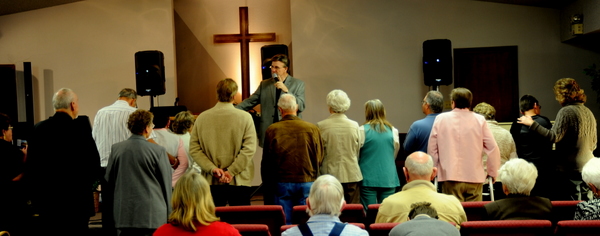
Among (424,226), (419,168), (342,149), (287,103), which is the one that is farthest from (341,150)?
(424,226)

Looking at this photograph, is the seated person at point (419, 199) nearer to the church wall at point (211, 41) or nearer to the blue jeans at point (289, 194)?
the blue jeans at point (289, 194)

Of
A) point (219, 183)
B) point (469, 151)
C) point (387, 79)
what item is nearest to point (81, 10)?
point (387, 79)

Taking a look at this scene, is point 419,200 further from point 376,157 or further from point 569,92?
point 569,92

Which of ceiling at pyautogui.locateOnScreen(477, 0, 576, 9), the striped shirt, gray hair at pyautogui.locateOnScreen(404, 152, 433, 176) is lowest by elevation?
gray hair at pyautogui.locateOnScreen(404, 152, 433, 176)

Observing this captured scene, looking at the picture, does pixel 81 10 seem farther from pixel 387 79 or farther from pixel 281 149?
pixel 281 149

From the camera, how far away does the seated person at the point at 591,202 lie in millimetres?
3131

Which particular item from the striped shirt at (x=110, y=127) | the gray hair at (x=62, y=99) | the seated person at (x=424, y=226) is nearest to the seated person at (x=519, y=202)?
the seated person at (x=424, y=226)

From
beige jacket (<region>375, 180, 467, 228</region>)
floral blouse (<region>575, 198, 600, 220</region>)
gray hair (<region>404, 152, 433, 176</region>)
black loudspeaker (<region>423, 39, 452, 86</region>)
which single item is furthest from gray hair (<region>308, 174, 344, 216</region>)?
black loudspeaker (<region>423, 39, 452, 86</region>)

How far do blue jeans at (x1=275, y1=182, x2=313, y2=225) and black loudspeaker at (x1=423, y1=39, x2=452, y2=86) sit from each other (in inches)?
163

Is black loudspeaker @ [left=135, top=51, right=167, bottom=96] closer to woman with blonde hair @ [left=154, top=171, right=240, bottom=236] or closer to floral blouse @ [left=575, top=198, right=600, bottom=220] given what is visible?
woman with blonde hair @ [left=154, top=171, right=240, bottom=236]

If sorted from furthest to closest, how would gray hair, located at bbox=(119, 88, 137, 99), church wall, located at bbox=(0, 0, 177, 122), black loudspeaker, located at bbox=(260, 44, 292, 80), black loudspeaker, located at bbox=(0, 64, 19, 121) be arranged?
Result: church wall, located at bbox=(0, 0, 177, 122), black loudspeaker, located at bbox=(0, 64, 19, 121), black loudspeaker, located at bbox=(260, 44, 292, 80), gray hair, located at bbox=(119, 88, 137, 99)

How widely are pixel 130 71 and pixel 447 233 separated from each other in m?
7.00

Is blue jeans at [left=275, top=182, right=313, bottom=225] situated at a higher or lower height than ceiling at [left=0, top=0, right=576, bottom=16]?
lower

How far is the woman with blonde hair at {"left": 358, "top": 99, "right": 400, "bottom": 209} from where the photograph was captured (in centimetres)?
463
